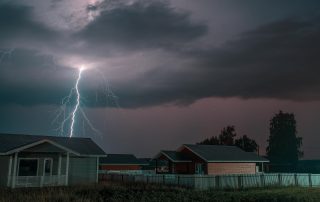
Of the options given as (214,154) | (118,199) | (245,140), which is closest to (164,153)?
(214,154)

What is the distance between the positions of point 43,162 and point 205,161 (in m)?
21.5

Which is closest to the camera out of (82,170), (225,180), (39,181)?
(39,181)

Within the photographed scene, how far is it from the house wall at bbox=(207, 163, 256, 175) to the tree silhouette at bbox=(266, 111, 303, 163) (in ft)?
108

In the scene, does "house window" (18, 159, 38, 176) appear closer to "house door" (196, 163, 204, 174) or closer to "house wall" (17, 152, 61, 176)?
"house wall" (17, 152, 61, 176)

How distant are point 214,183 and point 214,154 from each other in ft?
51.5

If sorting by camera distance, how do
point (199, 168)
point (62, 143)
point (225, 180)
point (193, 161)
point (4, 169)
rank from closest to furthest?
point (4, 169), point (225, 180), point (62, 143), point (199, 168), point (193, 161)

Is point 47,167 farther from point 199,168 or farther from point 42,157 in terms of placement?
point 199,168

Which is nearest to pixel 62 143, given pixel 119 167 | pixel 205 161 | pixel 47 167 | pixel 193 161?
pixel 47 167

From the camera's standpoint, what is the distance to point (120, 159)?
6016 cm

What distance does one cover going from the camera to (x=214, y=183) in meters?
31.6

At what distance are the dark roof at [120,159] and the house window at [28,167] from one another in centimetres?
2667

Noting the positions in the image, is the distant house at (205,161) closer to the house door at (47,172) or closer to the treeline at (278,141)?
the house door at (47,172)

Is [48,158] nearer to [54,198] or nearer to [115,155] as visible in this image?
[54,198]

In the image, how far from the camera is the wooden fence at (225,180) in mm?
31344
